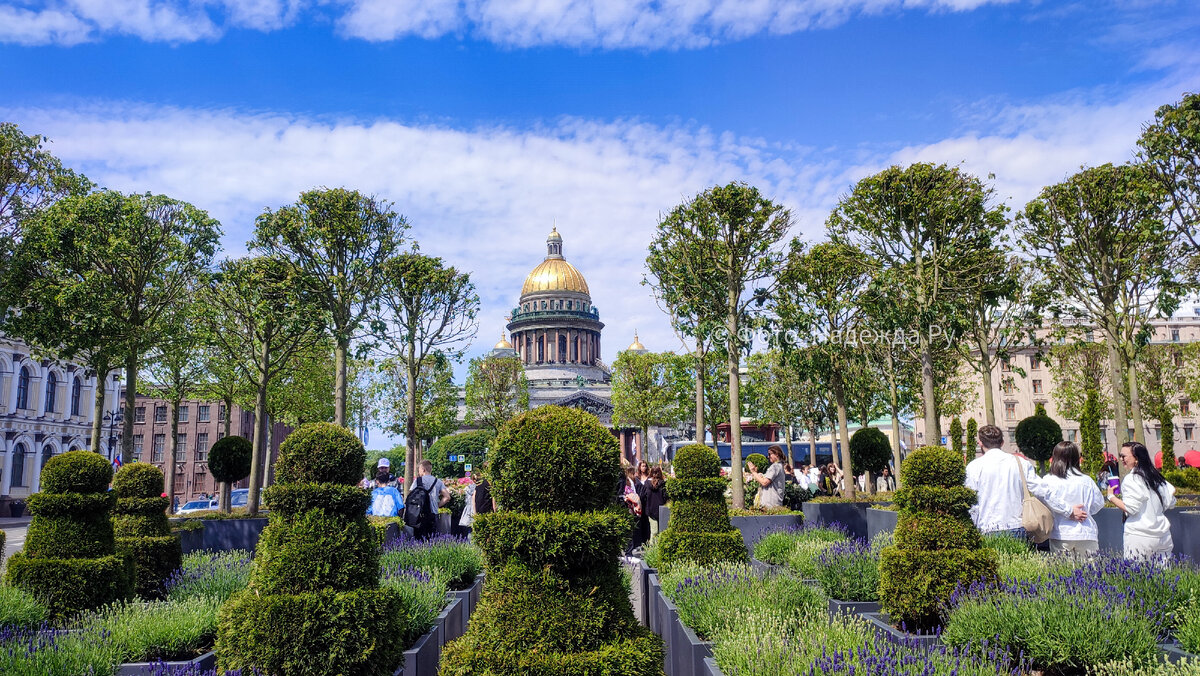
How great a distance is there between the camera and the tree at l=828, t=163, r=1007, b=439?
714 inches

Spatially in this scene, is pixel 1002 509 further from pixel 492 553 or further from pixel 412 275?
pixel 412 275

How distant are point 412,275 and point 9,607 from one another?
20332mm

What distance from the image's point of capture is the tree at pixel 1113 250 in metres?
19.3

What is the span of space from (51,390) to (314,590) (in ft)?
185

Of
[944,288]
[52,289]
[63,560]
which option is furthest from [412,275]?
[63,560]

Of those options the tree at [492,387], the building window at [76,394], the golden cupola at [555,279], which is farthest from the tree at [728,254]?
the golden cupola at [555,279]

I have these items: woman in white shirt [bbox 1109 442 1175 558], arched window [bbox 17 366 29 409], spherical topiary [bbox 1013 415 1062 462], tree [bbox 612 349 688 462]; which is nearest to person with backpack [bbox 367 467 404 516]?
woman in white shirt [bbox 1109 442 1175 558]

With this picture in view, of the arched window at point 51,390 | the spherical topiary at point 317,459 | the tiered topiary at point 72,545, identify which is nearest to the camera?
the spherical topiary at point 317,459

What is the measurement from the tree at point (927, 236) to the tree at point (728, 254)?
2.57 metres

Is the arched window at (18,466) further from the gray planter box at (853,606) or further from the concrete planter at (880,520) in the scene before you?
the gray planter box at (853,606)

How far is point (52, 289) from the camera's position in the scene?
18.5 m

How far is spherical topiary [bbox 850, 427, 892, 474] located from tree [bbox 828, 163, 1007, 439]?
770 cm

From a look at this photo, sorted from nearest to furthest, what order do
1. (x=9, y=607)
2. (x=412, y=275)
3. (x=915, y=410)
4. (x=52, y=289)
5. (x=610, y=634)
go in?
(x=610, y=634) < (x=9, y=607) < (x=52, y=289) < (x=412, y=275) < (x=915, y=410)

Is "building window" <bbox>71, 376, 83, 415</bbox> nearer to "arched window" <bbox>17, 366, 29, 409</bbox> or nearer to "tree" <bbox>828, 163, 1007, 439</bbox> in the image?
"arched window" <bbox>17, 366, 29, 409</bbox>
